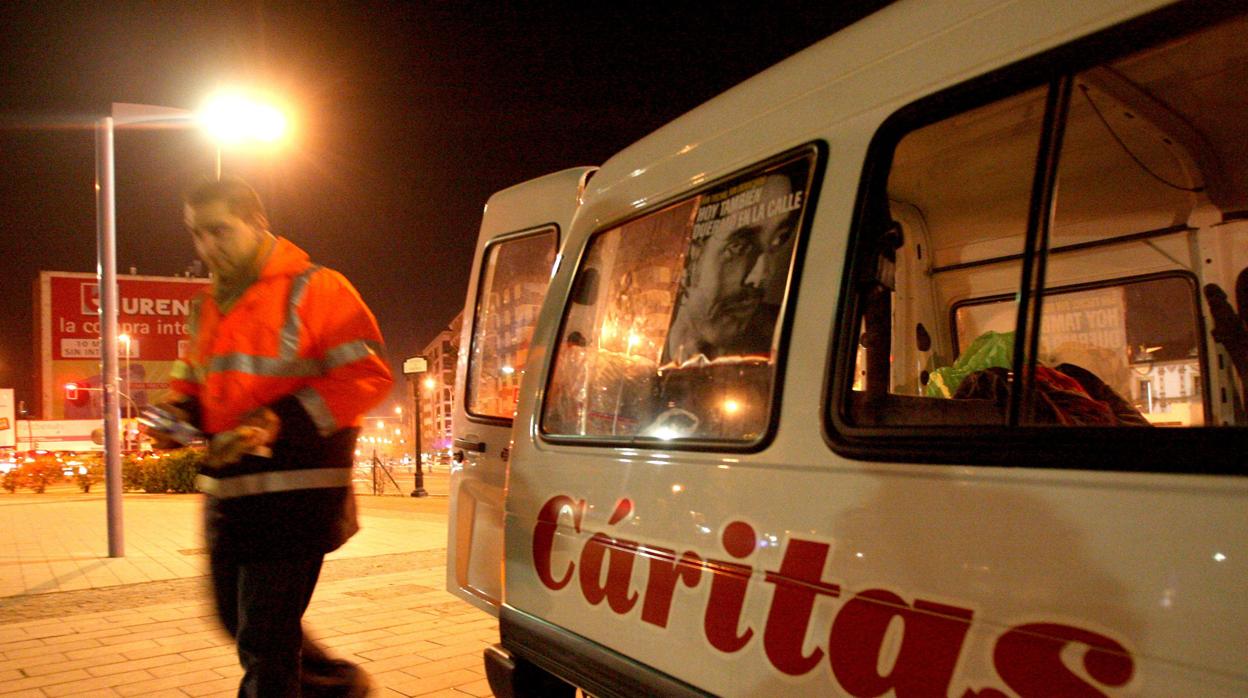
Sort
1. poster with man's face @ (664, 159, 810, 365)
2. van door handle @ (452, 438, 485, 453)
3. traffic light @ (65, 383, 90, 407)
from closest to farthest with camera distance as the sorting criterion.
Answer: poster with man's face @ (664, 159, 810, 365) < van door handle @ (452, 438, 485, 453) < traffic light @ (65, 383, 90, 407)

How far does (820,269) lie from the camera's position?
185 centimetres

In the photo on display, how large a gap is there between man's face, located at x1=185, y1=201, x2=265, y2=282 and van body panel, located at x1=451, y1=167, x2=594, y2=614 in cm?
204

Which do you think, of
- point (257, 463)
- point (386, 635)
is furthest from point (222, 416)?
point (386, 635)

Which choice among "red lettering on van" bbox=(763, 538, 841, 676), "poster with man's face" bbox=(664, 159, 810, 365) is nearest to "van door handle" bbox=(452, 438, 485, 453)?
"poster with man's face" bbox=(664, 159, 810, 365)

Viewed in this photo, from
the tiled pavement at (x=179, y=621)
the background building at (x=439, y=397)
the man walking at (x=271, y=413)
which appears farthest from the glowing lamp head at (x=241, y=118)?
the background building at (x=439, y=397)

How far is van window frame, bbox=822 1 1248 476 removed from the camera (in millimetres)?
1196

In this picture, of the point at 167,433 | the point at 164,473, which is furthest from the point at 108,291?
the point at 164,473

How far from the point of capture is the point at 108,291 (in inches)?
344

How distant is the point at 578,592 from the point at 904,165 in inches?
70.1

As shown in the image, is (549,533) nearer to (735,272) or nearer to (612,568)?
(612,568)

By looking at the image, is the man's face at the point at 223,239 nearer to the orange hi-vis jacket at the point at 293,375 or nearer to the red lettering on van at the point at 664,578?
the orange hi-vis jacket at the point at 293,375

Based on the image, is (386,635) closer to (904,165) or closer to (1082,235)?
(904,165)

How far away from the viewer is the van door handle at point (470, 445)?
4.66m

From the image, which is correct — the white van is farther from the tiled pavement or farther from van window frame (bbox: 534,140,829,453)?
the tiled pavement
